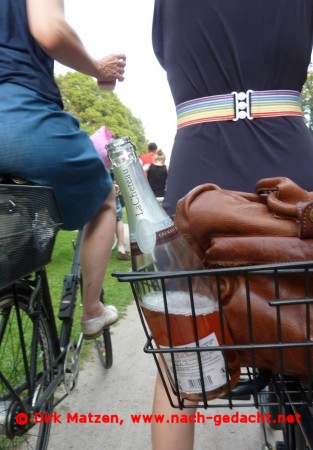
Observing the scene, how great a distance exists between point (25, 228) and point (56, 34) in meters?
0.63

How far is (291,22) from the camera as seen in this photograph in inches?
43.1

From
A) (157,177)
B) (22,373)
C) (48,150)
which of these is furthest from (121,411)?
(157,177)

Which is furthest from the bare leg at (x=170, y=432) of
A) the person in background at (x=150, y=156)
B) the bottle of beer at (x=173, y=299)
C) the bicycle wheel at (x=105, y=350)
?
the person in background at (x=150, y=156)

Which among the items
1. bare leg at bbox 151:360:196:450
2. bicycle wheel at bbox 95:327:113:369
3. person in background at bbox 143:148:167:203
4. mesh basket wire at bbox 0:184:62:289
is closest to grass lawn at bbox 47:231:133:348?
bicycle wheel at bbox 95:327:113:369

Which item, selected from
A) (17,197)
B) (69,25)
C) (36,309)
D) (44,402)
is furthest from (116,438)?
(69,25)

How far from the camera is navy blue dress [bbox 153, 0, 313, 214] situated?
1092mm

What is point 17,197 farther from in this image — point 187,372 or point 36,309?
point 187,372

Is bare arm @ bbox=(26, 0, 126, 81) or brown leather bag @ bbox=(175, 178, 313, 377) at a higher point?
bare arm @ bbox=(26, 0, 126, 81)

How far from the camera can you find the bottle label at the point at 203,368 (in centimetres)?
75

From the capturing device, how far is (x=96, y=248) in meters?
1.83

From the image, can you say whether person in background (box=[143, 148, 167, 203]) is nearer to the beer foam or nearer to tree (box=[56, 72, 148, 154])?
the beer foam

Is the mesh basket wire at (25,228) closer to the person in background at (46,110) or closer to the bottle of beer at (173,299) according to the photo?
the person in background at (46,110)

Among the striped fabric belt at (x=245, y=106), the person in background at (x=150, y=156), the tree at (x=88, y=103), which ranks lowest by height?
the person in background at (x=150, y=156)

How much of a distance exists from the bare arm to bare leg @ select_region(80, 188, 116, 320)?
1.73 ft
